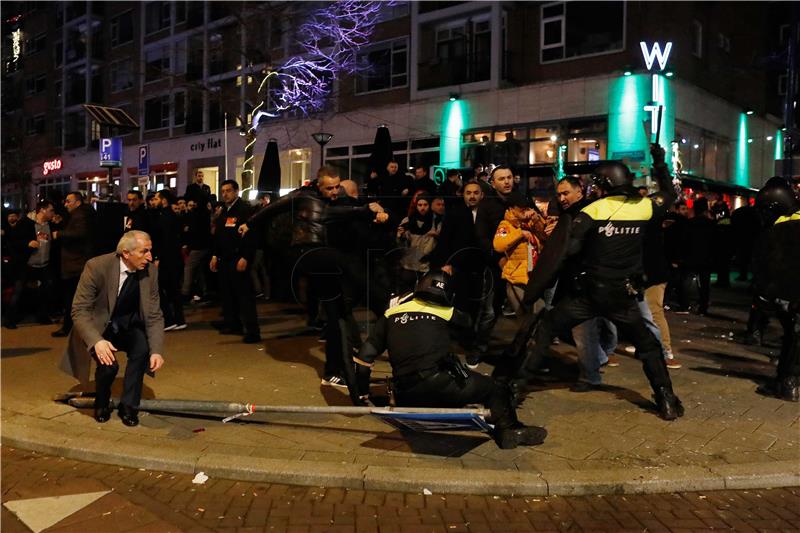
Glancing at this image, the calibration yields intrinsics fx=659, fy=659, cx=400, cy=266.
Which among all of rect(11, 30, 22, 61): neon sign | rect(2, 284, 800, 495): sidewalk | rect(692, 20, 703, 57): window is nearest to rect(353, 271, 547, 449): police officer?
rect(2, 284, 800, 495): sidewalk

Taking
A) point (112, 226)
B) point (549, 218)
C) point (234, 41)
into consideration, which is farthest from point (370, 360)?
point (234, 41)

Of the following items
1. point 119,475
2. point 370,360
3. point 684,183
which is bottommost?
point 119,475

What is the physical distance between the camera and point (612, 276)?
524 cm

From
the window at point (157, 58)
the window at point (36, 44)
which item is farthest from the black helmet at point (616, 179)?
the window at point (36, 44)

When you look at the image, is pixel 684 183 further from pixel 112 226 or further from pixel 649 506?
pixel 649 506

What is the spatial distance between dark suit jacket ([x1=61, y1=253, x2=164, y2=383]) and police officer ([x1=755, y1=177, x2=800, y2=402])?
212 inches

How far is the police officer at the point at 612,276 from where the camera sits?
5.22m

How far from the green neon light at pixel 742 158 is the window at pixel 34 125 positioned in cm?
4274

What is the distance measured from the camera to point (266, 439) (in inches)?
198

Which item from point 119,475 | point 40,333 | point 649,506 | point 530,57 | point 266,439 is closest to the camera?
point 649,506

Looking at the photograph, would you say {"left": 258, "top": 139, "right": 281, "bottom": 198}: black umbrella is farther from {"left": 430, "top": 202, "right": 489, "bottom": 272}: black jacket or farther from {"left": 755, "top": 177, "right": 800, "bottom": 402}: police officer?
{"left": 755, "top": 177, "right": 800, "bottom": 402}: police officer

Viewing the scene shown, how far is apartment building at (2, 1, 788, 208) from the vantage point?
20.1 m

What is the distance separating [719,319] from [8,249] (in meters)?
11.1

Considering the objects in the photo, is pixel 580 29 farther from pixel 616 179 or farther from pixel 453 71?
pixel 616 179
